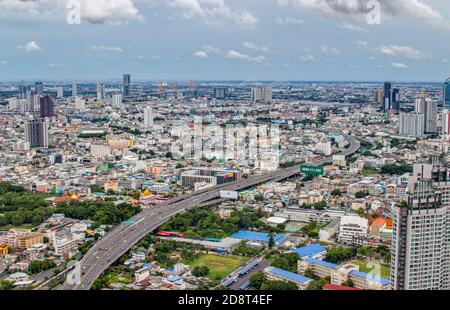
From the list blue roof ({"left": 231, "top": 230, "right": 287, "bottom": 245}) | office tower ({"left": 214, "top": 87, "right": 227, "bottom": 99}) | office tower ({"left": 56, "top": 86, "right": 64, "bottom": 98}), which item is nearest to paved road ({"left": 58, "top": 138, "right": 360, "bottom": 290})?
blue roof ({"left": 231, "top": 230, "right": 287, "bottom": 245})

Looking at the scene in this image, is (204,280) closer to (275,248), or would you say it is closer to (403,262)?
(275,248)

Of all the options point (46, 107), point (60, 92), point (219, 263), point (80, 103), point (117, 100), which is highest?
point (60, 92)

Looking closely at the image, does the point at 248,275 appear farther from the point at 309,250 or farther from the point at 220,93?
the point at 220,93

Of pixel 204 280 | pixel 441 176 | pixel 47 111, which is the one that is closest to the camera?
pixel 441 176

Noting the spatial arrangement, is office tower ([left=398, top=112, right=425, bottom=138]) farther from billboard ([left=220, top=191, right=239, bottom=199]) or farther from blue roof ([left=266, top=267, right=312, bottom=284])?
blue roof ([left=266, top=267, right=312, bottom=284])

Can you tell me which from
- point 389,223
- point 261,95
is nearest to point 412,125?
point 261,95

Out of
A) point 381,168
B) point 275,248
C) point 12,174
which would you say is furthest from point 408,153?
point 12,174
